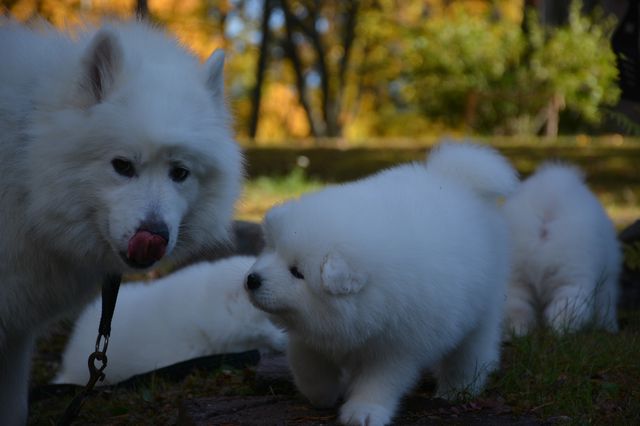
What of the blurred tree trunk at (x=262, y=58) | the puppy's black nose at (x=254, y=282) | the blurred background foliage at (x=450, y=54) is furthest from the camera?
the blurred tree trunk at (x=262, y=58)

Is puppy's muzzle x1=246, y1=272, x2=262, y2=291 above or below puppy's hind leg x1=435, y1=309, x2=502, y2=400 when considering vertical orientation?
above

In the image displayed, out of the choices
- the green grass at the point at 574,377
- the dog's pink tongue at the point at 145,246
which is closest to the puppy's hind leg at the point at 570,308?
the green grass at the point at 574,377

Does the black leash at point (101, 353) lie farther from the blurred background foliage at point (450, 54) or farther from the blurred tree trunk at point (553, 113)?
the blurred tree trunk at point (553, 113)

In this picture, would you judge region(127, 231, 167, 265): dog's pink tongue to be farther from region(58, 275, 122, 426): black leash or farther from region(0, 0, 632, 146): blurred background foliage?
region(0, 0, 632, 146): blurred background foliage

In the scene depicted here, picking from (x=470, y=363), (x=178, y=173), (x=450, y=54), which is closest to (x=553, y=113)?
(x=450, y=54)

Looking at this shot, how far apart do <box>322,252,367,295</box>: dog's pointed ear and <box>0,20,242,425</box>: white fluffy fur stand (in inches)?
22.4

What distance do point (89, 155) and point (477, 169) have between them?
1772 mm

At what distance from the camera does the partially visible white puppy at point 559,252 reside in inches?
227

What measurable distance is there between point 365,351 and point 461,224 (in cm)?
70

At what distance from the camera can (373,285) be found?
340 centimetres

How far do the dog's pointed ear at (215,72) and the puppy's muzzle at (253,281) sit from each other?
29.9 inches

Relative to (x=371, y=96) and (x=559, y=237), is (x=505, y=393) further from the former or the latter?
(x=371, y=96)

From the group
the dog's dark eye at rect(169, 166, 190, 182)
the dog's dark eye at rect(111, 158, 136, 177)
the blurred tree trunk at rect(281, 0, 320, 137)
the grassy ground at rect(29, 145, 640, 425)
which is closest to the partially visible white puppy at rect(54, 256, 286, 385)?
the grassy ground at rect(29, 145, 640, 425)

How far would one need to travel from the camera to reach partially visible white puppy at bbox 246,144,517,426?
133 inches
